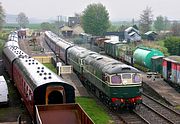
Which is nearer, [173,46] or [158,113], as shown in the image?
[158,113]

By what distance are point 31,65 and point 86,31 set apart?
239 feet

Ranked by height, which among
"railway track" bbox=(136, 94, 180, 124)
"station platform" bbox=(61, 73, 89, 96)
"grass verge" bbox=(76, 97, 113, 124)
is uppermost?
"station platform" bbox=(61, 73, 89, 96)

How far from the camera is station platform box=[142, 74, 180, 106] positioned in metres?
27.2

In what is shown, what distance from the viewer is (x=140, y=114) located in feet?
76.6

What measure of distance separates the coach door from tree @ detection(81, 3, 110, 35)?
77692mm

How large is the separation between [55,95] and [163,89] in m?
15.7

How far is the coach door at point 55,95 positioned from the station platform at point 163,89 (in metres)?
11.6

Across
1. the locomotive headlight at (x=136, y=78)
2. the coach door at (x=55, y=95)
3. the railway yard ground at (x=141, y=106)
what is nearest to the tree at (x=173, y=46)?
the railway yard ground at (x=141, y=106)

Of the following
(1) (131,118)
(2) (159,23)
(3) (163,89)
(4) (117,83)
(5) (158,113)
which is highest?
(2) (159,23)

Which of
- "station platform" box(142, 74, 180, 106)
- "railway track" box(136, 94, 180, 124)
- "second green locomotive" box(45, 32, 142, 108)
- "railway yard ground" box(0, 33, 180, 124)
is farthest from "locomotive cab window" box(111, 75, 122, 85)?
"station platform" box(142, 74, 180, 106)

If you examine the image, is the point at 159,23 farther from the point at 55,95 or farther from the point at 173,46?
the point at 55,95

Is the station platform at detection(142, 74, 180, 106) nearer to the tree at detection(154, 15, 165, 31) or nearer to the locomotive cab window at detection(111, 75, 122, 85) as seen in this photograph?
the locomotive cab window at detection(111, 75, 122, 85)

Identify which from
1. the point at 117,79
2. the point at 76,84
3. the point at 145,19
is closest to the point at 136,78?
the point at 117,79

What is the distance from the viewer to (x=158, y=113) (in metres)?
23.2
